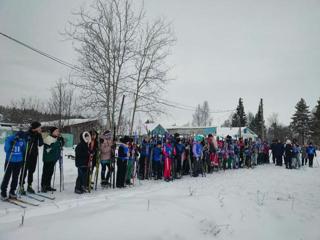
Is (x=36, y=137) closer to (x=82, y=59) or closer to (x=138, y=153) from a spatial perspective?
(x=138, y=153)

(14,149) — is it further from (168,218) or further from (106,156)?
(168,218)

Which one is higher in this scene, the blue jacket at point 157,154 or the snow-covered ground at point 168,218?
the blue jacket at point 157,154

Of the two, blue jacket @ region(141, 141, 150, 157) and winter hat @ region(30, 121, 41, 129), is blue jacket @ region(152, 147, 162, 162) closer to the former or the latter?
blue jacket @ region(141, 141, 150, 157)

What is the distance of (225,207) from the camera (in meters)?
6.05

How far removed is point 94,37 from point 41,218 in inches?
638

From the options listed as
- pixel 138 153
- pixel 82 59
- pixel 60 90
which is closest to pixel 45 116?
pixel 60 90

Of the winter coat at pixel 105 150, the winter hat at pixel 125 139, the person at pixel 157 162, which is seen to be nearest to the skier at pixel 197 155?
the person at pixel 157 162

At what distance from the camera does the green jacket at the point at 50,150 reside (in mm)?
7266

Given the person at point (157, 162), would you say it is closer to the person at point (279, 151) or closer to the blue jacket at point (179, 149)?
the blue jacket at point (179, 149)

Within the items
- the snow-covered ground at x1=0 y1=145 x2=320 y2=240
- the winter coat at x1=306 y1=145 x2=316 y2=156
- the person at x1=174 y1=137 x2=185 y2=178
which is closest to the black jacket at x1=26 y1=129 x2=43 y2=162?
the snow-covered ground at x1=0 y1=145 x2=320 y2=240

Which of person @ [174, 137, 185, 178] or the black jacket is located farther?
person @ [174, 137, 185, 178]

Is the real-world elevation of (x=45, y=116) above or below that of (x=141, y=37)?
below

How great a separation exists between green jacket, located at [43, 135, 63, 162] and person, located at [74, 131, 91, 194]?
2.03 feet

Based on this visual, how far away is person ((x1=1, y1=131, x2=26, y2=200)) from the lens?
616 cm
